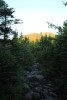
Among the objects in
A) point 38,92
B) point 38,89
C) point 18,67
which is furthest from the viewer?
point 38,89

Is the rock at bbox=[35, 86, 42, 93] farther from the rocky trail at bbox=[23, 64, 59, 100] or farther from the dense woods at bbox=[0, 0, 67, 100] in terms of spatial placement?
the dense woods at bbox=[0, 0, 67, 100]

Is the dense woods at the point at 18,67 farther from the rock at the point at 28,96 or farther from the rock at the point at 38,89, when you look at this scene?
the rock at the point at 38,89

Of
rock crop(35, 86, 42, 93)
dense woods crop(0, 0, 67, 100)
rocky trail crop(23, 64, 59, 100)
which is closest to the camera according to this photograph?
dense woods crop(0, 0, 67, 100)

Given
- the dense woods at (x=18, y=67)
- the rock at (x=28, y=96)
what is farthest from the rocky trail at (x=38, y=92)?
the dense woods at (x=18, y=67)

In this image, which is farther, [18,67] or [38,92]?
[38,92]

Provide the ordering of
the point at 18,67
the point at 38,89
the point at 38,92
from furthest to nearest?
1. the point at 38,89
2. the point at 38,92
3. the point at 18,67

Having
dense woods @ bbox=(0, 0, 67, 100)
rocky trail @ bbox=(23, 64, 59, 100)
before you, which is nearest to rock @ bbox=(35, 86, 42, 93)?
rocky trail @ bbox=(23, 64, 59, 100)

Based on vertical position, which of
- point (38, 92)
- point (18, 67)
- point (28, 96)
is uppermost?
point (18, 67)

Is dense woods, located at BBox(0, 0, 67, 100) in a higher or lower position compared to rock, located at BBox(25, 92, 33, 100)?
higher

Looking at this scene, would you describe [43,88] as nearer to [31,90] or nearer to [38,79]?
[31,90]

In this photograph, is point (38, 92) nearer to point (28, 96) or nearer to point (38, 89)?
point (38, 89)

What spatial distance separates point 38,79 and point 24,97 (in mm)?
8610

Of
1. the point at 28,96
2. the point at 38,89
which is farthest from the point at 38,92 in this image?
the point at 28,96

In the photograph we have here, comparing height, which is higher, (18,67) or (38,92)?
(18,67)
